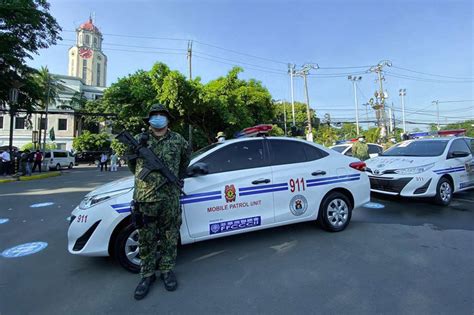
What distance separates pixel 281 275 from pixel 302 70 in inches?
1290

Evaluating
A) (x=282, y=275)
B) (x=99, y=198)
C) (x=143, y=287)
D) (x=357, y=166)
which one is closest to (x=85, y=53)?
(x=99, y=198)

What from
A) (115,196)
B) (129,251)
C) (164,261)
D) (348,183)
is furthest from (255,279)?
(348,183)

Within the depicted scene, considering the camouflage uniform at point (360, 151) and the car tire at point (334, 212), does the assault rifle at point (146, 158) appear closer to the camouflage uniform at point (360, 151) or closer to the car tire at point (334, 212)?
the car tire at point (334, 212)

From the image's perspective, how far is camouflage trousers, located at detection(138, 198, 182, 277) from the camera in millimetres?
2719

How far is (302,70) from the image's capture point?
106 feet

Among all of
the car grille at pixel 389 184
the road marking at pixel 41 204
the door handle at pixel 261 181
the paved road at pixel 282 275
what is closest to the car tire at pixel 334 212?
the paved road at pixel 282 275

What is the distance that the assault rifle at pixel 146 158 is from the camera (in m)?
2.65

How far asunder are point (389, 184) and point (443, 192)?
132cm

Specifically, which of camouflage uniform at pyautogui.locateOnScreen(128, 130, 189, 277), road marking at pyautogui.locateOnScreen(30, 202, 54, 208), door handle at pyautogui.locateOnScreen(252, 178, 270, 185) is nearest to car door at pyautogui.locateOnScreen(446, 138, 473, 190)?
door handle at pyautogui.locateOnScreen(252, 178, 270, 185)

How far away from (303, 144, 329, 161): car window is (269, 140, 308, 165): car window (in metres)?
0.06

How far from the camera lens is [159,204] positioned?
2697 mm

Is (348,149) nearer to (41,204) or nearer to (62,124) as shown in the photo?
(41,204)

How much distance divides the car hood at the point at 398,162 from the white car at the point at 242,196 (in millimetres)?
1937

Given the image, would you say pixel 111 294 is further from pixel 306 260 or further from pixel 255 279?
pixel 306 260
